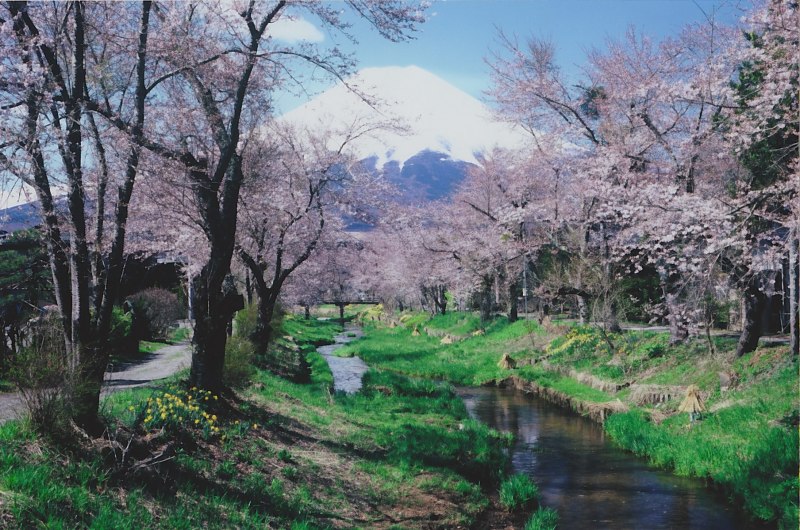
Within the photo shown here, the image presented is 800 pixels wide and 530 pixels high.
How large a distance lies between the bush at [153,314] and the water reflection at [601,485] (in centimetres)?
1508

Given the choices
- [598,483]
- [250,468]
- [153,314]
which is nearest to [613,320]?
[598,483]

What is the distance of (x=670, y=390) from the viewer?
15.5m

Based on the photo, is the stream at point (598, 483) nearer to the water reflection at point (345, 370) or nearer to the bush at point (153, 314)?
the water reflection at point (345, 370)

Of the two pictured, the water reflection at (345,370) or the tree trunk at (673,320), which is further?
the water reflection at (345,370)

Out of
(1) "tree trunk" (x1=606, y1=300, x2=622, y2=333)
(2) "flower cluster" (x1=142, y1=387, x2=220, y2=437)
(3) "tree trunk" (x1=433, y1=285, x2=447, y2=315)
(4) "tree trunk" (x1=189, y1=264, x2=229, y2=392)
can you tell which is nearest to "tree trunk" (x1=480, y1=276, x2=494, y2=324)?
(1) "tree trunk" (x1=606, y1=300, x2=622, y2=333)

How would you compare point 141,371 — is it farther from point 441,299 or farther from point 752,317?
point 441,299

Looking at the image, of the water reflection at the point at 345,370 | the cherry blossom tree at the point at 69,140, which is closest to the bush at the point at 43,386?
the cherry blossom tree at the point at 69,140

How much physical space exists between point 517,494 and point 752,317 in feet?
28.9

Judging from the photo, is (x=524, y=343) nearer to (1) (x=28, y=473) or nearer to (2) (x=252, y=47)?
(2) (x=252, y=47)

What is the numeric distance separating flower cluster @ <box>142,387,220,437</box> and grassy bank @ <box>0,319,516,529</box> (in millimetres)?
20

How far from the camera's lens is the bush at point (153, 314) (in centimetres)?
2480

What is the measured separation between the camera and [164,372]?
16266 mm

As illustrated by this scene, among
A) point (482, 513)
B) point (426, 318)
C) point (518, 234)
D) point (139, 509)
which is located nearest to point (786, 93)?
point (482, 513)

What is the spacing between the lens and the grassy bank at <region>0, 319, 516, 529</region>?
5.68 m
